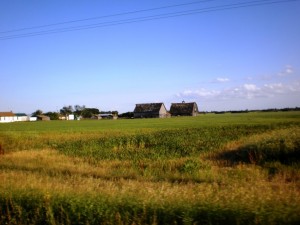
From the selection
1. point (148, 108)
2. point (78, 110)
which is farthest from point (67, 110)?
point (148, 108)

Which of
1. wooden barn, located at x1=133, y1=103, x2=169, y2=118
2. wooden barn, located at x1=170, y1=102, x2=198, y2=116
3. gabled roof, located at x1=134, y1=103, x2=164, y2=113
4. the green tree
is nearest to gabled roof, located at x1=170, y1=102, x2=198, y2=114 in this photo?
wooden barn, located at x1=170, y1=102, x2=198, y2=116

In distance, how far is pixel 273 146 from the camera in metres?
19.6

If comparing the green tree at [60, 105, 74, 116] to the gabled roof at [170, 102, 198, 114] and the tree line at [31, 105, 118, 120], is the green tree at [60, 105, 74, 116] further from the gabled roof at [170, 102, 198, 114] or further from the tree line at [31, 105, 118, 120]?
the gabled roof at [170, 102, 198, 114]

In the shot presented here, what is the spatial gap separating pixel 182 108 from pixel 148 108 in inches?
668

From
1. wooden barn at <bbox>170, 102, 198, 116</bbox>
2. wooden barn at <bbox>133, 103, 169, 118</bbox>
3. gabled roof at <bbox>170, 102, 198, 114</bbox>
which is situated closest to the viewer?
wooden barn at <bbox>133, 103, 169, 118</bbox>

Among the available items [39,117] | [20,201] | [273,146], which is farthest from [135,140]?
[39,117]

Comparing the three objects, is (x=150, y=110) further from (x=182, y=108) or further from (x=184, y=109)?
(x=184, y=109)

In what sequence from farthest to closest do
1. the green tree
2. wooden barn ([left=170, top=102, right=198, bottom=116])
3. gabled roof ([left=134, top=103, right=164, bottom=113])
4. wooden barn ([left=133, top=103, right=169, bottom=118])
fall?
the green tree
wooden barn ([left=170, top=102, right=198, bottom=116])
gabled roof ([left=134, top=103, right=164, bottom=113])
wooden barn ([left=133, top=103, right=169, bottom=118])

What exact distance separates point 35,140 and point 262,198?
107ft

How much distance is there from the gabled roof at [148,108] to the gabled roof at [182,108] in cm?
1407

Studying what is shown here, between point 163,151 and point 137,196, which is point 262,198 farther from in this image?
point 163,151

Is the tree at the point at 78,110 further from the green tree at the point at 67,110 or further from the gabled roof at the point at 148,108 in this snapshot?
the gabled roof at the point at 148,108

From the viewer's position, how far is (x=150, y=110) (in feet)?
445

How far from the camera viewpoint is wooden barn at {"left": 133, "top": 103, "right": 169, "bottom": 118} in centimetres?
13450
